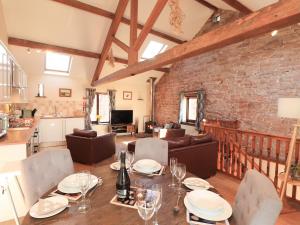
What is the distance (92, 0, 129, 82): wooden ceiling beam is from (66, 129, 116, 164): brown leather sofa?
310cm

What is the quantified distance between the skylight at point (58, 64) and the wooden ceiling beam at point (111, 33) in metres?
1.09

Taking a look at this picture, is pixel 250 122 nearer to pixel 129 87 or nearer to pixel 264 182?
pixel 264 182

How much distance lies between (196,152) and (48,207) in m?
2.90

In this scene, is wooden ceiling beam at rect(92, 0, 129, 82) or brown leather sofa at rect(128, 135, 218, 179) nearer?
brown leather sofa at rect(128, 135, 218, 179)

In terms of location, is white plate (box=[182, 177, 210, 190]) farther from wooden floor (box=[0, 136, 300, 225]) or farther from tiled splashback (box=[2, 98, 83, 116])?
tiled splashback (box=[2, 98, 83, 116])

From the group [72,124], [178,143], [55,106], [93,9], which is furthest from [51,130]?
[178,143]

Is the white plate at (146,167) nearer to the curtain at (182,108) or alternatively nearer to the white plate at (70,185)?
the white plate at (70,185)

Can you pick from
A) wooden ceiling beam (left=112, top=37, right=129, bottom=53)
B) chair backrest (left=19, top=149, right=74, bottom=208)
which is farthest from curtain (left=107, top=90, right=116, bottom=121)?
chair backrest (left=19, top=149, right=74, bottom=208)

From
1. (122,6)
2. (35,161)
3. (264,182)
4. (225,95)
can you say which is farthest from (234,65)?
(35,161)

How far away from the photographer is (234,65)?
5.74 m

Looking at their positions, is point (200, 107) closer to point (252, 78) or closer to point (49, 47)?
point (252, 78)

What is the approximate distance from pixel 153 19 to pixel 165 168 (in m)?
3.49

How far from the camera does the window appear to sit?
8.53 metres

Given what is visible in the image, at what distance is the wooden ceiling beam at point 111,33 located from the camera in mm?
5261
